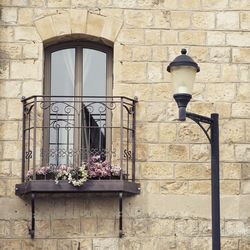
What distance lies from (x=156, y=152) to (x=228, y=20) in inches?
82.7

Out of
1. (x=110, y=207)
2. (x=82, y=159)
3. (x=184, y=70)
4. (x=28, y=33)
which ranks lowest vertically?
(x=110, y=207)

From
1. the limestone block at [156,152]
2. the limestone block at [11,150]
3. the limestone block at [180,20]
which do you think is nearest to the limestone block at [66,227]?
the limestone block at [11,150]

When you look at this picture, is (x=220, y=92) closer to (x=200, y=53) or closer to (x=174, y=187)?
(x=200, y=53)

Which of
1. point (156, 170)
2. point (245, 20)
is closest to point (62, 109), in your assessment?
point (156, 170)

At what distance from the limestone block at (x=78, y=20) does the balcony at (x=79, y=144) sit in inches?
36.9

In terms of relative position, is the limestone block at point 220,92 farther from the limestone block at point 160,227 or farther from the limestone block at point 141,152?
the limestone block at point 160,227

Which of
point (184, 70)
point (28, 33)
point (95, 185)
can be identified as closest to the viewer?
point (184, 70)

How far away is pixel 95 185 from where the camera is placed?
9.87 metres

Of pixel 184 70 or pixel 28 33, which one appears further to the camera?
pixel 28 33

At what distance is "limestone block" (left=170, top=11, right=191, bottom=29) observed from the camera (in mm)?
10688

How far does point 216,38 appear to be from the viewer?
10695 millimetres

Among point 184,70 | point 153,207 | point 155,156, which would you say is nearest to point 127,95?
point 155,156

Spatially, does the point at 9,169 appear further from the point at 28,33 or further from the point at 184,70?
the point at 184,70

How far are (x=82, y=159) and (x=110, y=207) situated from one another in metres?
0.73
